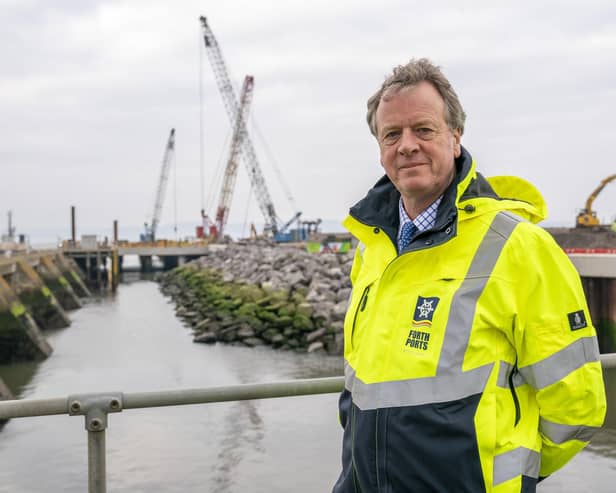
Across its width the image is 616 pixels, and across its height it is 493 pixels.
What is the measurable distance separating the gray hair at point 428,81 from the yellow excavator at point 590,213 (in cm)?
4017

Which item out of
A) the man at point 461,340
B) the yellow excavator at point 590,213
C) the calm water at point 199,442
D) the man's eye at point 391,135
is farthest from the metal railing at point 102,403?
the yellow excavator at point 590,213

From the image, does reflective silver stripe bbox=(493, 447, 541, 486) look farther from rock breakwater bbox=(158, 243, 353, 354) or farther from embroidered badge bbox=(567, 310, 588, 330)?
rock breakwater bbox=(158, 243, 353, 354)

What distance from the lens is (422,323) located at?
1657 mm

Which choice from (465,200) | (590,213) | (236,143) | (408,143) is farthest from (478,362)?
(236,143)

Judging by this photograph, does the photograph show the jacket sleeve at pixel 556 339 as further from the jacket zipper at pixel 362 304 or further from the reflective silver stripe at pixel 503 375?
the jacket zipper at pixel 362 304

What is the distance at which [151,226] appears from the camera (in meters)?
87.8

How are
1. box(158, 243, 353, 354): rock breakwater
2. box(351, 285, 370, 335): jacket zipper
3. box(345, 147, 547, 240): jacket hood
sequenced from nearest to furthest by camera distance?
box(345, 147, 547, 240): jacket hood < box(351, 285, 370, 335): jacket zipper < box(158, 243, 353, 354): rock breakwater

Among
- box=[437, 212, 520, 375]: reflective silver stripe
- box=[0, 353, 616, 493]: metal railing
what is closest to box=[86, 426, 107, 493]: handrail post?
box=[0, 353, 616, 493]: metal railing

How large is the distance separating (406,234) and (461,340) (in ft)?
1.33

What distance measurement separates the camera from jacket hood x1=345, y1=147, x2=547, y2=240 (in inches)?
66.3

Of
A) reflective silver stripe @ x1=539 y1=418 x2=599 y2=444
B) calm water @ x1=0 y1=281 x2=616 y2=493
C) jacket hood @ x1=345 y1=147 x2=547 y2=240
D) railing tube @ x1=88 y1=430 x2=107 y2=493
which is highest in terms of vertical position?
jacket hood @ x1=345 y1=147 x2=547 y2=240

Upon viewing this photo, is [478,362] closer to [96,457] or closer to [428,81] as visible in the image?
[428,81]

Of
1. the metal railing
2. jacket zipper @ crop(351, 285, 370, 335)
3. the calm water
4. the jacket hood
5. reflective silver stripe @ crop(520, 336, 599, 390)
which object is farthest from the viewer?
the calm water

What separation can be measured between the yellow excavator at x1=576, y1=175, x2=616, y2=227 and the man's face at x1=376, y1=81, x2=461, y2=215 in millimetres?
40197
